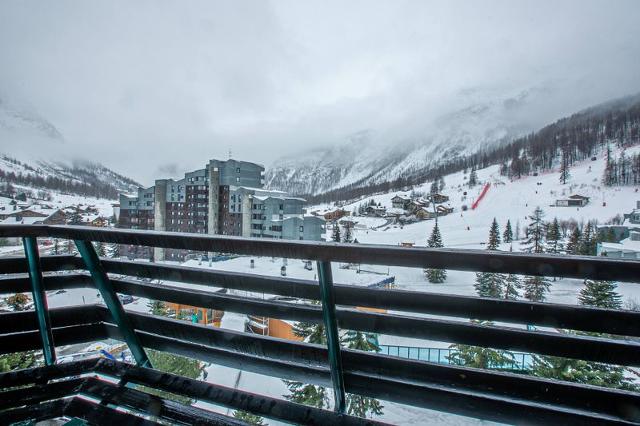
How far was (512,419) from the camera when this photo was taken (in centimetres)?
123

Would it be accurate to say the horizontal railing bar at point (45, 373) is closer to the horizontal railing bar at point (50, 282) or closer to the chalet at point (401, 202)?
the horizontal railing bar at point (50, 282)

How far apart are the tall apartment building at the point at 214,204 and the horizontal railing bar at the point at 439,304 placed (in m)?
31.3

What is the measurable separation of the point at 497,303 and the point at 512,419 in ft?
1.57

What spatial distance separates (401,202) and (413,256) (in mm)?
76888

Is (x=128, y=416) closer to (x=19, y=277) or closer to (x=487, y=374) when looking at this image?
(x=19, y=277)

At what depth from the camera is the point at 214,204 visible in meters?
36.5

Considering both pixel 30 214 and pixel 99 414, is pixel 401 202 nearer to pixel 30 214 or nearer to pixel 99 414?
pixel 30 214

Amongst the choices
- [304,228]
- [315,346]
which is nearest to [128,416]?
[315,346]

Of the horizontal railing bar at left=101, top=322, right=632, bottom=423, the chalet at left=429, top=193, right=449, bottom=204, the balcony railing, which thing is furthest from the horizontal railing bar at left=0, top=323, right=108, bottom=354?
the chalet at left=429, top=193, right=449, bottom=204

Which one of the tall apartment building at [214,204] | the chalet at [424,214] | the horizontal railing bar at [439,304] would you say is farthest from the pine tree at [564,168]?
the horizontal railing bar at [439,304]

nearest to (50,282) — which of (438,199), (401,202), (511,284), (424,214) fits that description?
(511,284)

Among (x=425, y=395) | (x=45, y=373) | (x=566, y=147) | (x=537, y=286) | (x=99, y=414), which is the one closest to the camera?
(x=425, y=395)

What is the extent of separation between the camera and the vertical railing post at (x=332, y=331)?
49.3 inches

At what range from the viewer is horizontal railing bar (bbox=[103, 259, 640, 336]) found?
3.40ft
